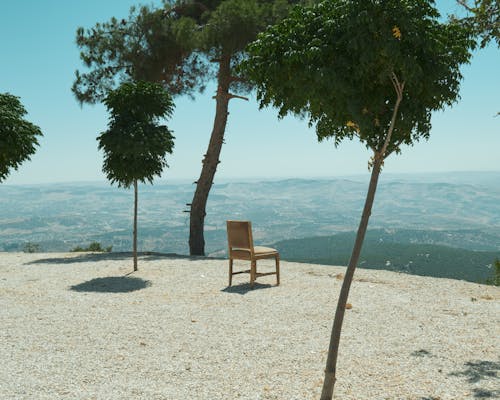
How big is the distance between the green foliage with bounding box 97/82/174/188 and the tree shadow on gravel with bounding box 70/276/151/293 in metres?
2.12

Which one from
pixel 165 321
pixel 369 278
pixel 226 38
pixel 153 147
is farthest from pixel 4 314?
pixel 226 38

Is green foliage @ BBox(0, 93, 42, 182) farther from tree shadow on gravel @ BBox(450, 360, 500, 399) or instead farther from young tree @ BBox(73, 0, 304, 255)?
tree shadow on gravel @ BBox(450, 360, 500, 399)

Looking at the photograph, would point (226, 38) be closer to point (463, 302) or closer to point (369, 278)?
point (369, 278)

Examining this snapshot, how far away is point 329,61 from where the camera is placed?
3611mm

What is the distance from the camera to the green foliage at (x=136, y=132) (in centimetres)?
1015

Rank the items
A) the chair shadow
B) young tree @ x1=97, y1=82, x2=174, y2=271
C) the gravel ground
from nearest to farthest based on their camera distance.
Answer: the gravel ground → the chair shadow → young tree @ x1=97, y1=82, x2=174, y2=271

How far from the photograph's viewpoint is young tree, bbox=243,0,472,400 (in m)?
3.48

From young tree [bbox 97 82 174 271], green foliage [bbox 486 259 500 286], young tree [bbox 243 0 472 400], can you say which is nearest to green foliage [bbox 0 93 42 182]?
young tree [bbox 97 82 174 271]

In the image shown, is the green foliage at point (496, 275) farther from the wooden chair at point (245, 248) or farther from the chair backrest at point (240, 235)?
the chair backrest at point (240, 235)

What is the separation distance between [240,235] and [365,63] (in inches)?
232

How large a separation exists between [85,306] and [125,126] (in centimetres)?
441

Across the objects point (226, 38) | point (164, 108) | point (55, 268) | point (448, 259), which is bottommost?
point (448, 259)

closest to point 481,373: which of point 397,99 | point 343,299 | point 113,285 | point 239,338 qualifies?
point 343,299

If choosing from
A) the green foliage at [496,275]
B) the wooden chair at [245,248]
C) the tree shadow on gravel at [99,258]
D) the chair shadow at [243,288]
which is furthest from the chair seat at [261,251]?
the green foliage at [496,275]
